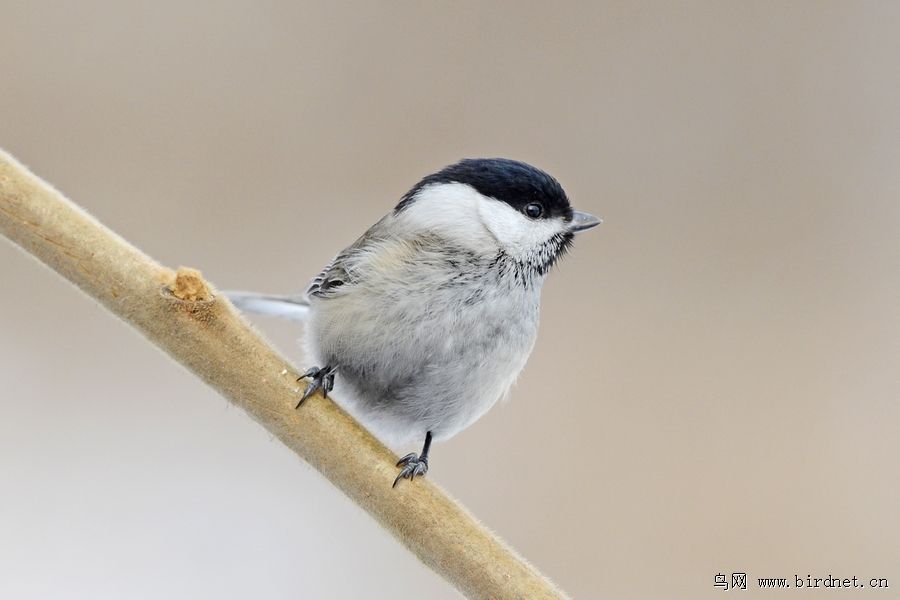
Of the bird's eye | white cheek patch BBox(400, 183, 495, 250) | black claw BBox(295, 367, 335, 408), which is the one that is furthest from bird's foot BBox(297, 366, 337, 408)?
the bird's eye

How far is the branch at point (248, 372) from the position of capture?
3.04 feet

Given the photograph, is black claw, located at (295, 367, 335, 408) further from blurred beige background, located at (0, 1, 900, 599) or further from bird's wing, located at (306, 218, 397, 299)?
blurred beige background, located at (0, 1, 900, 599)

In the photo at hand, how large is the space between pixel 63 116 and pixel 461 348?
1.37m

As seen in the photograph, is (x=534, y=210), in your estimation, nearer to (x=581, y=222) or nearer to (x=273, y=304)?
(x=581, y=222)

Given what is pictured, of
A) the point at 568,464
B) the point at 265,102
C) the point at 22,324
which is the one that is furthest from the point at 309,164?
the point at 568,464

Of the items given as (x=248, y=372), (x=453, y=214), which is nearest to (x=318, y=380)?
(x=248, y=372)

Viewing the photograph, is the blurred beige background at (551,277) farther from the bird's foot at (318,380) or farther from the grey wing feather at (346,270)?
the bird's foot at (318,380)

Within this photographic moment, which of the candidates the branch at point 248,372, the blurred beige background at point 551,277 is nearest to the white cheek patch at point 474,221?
the branch at point 248,372

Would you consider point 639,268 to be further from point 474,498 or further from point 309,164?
→ point 309,164

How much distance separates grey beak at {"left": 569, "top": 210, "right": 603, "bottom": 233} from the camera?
1421mm

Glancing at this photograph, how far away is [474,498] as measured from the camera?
2.02 metres

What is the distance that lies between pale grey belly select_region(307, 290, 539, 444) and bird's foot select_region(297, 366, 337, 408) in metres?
0.06

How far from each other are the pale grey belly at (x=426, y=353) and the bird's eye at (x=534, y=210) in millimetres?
126

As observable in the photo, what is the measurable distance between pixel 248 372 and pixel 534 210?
22.7 inches
